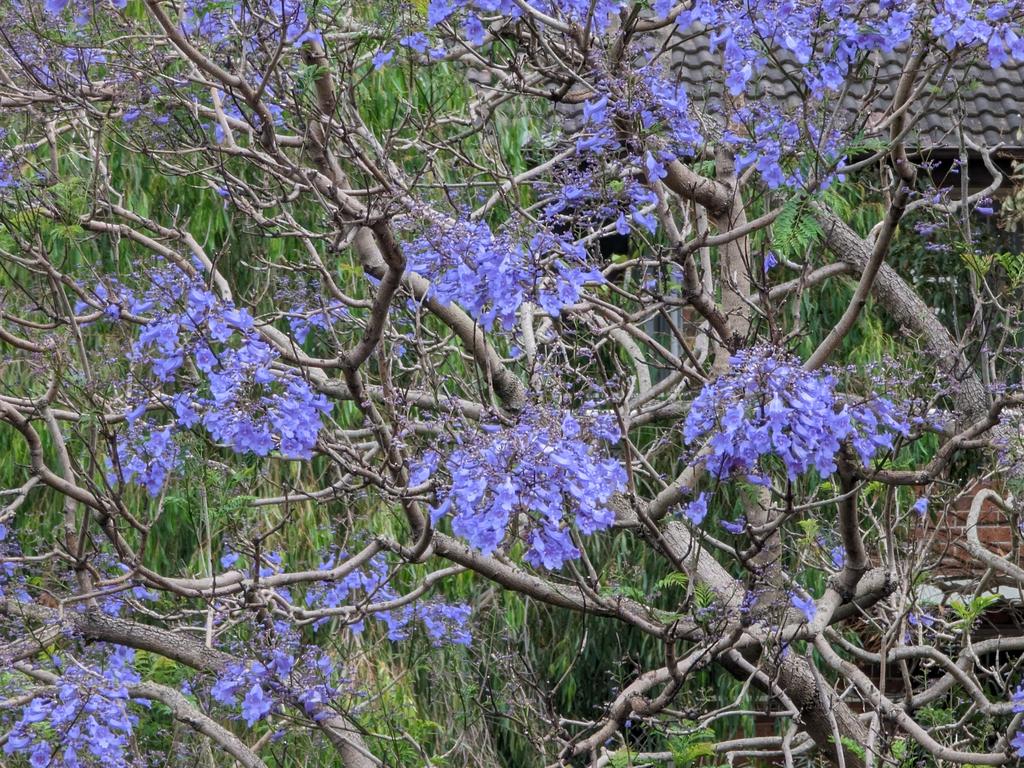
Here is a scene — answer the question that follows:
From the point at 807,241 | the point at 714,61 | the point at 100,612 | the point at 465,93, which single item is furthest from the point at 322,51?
the point at 714,61

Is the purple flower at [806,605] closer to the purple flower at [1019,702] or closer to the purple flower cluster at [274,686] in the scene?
the purple flower at [1019,702]

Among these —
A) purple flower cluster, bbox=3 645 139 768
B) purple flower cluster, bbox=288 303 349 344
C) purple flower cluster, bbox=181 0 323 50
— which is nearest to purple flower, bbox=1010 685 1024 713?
purple flower cluster, bbox=288 303 349 344

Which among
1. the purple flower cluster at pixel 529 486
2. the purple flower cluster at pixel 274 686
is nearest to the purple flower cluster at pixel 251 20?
the purple flower cluster at pixel 529 486

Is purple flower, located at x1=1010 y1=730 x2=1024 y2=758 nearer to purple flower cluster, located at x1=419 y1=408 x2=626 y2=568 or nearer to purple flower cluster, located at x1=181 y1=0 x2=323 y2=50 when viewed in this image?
purple flower cluster, located at x1=419 y1=408 x2=626 y2=568

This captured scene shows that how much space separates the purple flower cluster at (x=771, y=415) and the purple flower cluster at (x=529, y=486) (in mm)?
302

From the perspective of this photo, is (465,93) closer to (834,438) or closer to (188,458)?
(188,458)

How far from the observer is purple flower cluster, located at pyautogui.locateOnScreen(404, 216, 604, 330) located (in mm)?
2641

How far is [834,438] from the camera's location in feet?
8.61

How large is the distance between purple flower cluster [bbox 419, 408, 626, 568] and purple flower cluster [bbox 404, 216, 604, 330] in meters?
0.32

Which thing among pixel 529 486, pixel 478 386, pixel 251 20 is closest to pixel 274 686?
pixel 478 386

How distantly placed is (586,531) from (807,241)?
1.04 metres

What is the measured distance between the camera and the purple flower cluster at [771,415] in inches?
98.0

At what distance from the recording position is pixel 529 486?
2314 mm

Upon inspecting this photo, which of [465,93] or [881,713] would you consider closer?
[881,713]
